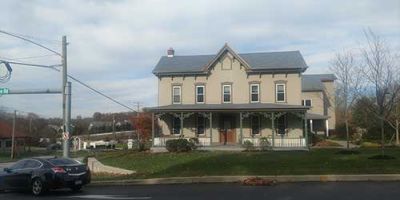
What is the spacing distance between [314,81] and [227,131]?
33725 mm

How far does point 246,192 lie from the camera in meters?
17.9

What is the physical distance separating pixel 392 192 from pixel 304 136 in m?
26.4

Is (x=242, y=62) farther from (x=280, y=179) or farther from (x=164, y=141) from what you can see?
(x=280, y=179)

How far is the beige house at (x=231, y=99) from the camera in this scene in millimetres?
43344

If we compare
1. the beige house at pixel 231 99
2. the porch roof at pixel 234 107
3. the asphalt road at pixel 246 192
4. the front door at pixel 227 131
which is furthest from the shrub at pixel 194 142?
the asphalt road at pixel 246 192

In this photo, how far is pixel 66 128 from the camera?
2864 cm

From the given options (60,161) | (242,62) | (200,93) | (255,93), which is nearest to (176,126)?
(200,93)

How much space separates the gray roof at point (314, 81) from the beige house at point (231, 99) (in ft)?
86.2

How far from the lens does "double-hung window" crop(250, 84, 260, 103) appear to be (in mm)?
44656

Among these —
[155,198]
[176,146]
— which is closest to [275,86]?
[176,146]

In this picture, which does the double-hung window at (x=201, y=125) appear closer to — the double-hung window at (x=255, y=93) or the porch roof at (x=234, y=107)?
the porch roof at (x=234, y=107)

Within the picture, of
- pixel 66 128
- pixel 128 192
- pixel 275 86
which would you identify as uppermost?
pixel 275 86

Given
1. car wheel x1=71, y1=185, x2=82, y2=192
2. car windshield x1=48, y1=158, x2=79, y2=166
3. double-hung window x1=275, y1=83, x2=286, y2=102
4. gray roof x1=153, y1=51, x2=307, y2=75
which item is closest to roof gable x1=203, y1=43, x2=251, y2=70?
gray roof x1=153, y1=51, x2=307, y2=75

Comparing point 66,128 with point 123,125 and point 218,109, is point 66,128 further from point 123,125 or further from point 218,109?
point 123,125
